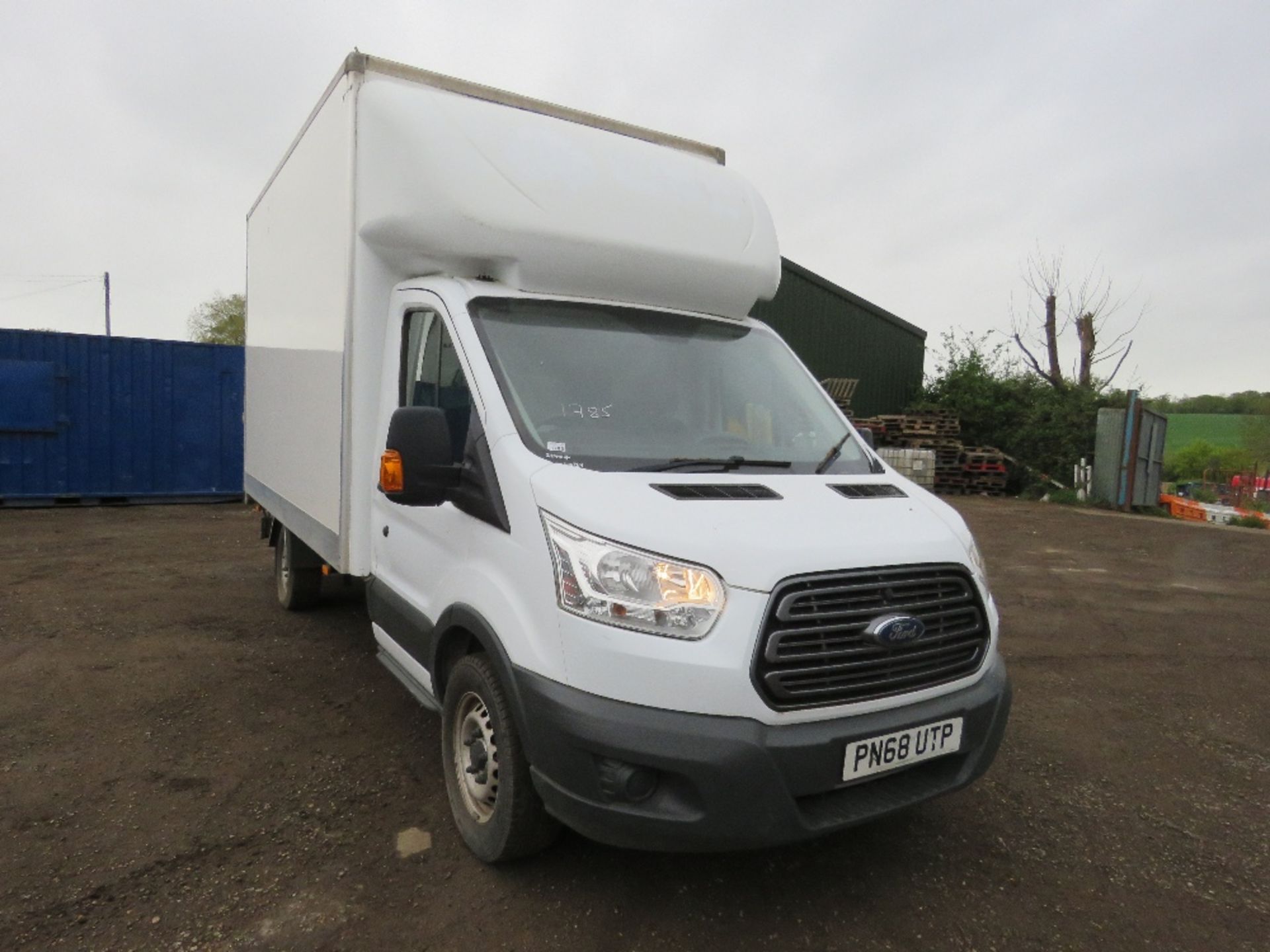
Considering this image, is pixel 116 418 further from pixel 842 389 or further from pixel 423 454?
pixel 842 389

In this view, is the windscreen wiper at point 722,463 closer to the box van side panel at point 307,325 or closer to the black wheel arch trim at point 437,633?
the black wheel arch trim at point 437,633

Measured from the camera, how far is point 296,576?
6.12m

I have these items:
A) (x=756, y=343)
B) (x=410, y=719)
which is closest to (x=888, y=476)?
(x=756, y=343)

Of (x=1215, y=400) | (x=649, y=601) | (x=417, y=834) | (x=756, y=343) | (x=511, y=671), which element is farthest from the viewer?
(x=1215, y=400)

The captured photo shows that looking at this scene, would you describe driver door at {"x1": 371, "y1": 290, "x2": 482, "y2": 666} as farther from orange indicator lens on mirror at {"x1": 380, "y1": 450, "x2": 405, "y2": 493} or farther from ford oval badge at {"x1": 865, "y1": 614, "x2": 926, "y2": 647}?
ford oval badge at {"x1": 865, "y1": 614, "x2": 926, "y2": 647}

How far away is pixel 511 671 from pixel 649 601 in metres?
0.55

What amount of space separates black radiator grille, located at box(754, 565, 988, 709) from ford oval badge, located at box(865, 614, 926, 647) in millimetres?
18

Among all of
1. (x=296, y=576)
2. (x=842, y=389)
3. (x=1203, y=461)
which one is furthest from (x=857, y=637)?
(x=1203, y=461)

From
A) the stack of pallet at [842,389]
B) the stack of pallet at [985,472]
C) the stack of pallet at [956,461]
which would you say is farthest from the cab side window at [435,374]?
the stack of pallet at [985,472]

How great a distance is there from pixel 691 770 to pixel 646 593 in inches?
20.2

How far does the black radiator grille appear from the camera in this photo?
233 centimetres

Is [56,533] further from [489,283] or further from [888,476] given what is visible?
[888,476]

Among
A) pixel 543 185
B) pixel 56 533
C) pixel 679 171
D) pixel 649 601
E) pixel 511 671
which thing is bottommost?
pixel 56 533

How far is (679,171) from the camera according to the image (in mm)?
3869
